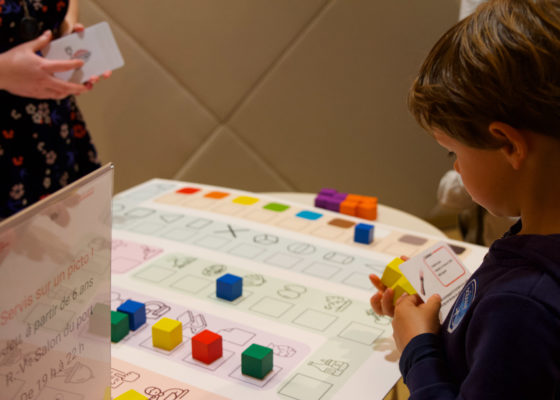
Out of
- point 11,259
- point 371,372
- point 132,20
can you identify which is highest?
point 132,20

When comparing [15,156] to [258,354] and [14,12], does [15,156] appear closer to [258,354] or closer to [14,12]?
[14,12]

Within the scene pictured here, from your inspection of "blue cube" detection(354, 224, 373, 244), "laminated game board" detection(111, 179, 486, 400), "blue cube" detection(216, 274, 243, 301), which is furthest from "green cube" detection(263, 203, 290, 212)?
"blue cube" detection(216, 274, 243, 301)

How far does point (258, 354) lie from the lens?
787 millimetres

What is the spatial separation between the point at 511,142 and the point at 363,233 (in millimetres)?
667

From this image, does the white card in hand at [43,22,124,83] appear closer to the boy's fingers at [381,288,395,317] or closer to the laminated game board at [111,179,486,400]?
the laminated game board at [111,179,486,400]

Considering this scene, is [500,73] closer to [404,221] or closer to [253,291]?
[253,291]

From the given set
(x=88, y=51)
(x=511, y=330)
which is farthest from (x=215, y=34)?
(x=511, y=330)

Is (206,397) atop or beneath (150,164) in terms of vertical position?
atop

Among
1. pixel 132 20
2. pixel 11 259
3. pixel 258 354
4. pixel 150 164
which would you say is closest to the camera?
pixel 11 259

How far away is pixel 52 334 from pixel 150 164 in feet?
6.65

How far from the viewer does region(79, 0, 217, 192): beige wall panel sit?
238cm

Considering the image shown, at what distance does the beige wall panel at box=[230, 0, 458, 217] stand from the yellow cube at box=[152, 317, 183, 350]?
5.80 ft

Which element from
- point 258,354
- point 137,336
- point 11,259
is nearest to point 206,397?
point 258,354

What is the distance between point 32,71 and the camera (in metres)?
1.30
